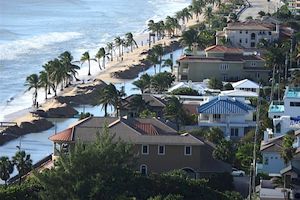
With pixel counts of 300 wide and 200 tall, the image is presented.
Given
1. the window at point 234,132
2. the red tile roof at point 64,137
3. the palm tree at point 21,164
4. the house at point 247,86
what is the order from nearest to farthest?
the palm tree at point 21,164 < the red tile roof at point 64,137 < the window at point 234,132 < the house at point 247,86

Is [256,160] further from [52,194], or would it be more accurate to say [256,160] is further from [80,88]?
[80,88]

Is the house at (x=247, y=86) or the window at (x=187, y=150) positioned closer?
the window at (x=187, y=150)

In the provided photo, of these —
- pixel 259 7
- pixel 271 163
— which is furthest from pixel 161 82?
pixel 259 7

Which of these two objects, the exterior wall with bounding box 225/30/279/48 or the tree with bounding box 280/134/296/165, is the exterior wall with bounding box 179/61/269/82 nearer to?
the exterior wall with bounding box 225/30/279/48

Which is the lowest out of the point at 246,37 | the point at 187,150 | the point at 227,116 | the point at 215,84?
the point at 227,116

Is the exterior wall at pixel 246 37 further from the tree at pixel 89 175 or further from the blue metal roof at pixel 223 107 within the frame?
the tree at pixel 89 175

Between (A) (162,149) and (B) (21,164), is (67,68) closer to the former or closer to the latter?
(A) (162,149)

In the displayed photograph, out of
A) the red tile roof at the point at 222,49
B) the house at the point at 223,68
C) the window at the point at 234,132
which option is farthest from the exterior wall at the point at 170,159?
the red tile roof at the point at 222,49
